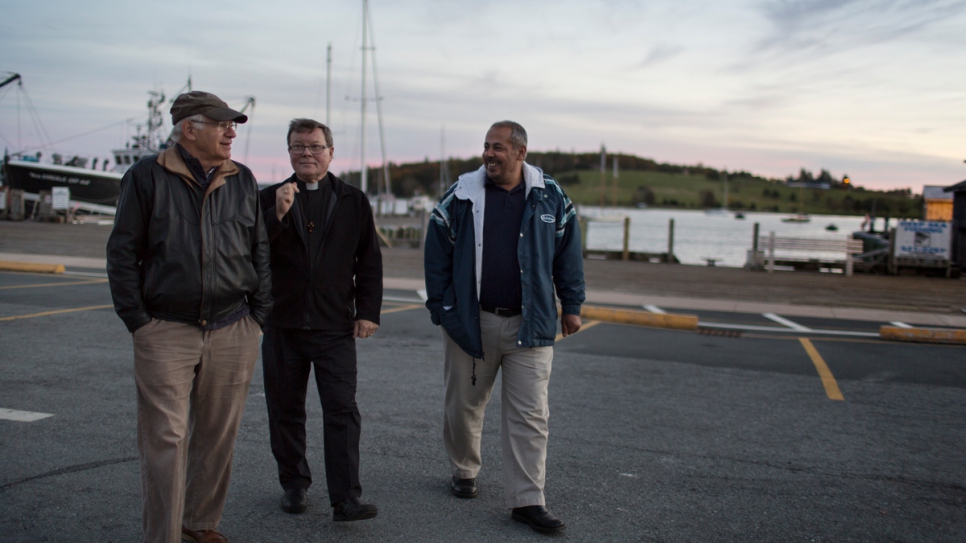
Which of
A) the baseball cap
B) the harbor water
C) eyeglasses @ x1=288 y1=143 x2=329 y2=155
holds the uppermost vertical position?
the baseball cap

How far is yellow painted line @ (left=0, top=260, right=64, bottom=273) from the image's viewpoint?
1557 cm

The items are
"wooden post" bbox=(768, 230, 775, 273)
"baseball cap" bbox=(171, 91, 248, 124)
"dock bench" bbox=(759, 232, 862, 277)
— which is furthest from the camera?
"wooden post" bbox=(768, 230, 775, 273)

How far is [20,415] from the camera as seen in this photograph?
5.48 meters

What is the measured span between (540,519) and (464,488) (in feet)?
1.99

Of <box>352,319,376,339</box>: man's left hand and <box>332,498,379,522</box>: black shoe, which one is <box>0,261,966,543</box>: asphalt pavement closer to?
<box>332,498,379,522</box>: black shoe

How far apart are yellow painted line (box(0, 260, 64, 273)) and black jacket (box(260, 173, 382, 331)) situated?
1359 cm

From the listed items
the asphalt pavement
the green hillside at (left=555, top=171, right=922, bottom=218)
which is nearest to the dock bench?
the asphalt pavement

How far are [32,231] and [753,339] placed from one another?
25.6m

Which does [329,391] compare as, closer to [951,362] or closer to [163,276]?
[163,276]

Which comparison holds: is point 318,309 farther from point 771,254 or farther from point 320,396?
point 771,254

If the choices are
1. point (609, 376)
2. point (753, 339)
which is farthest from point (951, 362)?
point (609, 376)

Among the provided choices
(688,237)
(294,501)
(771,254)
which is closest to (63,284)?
(294,501)

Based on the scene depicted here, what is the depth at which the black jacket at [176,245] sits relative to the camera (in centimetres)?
320

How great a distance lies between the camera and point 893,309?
48.1ft
